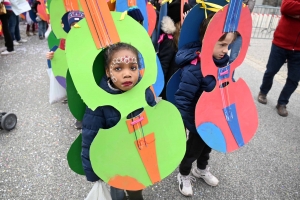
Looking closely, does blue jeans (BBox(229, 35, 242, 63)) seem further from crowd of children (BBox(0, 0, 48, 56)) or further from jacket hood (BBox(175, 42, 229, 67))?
crowd of children (BBox(0, 0, 48, 56))

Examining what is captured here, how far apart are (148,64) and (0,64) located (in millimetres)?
4434

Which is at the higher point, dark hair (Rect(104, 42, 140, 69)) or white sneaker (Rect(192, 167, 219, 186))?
dark hair (Rect(104, 42, 140, 69))

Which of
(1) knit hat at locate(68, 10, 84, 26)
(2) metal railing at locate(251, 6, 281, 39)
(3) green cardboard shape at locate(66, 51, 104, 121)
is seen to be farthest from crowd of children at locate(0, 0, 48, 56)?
(2) metal railing at locate(251, 6, 281, 39)

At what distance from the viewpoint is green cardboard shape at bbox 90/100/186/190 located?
1.14m

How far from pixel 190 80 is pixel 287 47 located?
212 centimetres

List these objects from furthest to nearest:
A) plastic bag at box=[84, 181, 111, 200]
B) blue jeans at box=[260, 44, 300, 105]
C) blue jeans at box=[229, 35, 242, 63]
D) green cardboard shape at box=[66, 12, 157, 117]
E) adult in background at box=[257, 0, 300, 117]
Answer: blue jeans at box=[260, 44, 300, 105] → adult in background at box=[257, 0, 300, 117] → blue jeans at box=[229, 35, 242, 63] → plastic bag at box=[84, 181, 111, 200] → green cardboard shape at box=[66, 12, 157, 117]

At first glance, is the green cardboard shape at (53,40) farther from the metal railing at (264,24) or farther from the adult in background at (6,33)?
the metal railing at (264,24)

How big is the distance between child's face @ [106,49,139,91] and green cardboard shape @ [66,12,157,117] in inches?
1.7

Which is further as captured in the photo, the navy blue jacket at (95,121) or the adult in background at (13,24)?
the adult in background at (13,24)

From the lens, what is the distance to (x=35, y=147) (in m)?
2.42

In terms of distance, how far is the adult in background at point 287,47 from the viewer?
2.87 m

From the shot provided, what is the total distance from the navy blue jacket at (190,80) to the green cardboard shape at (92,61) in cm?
40

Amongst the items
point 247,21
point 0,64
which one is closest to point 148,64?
point 247,21

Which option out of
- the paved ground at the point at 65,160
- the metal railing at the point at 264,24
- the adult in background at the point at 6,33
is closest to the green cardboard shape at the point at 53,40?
the paved ground at the point at 65,160
